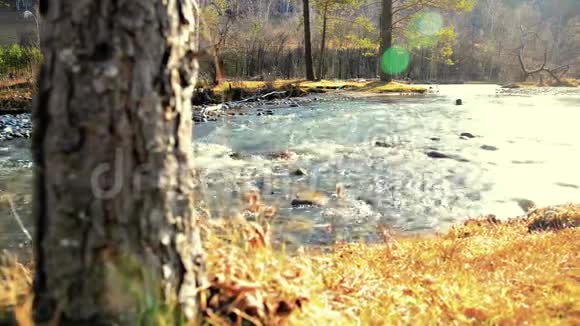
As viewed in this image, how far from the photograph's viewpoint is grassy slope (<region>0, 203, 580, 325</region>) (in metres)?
1.94

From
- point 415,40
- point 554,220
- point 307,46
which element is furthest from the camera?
point 415,40

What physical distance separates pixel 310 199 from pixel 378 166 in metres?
2.84

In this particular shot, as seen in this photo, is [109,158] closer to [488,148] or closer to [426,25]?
[488,148]

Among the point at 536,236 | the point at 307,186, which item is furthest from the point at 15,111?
the point at 536,236

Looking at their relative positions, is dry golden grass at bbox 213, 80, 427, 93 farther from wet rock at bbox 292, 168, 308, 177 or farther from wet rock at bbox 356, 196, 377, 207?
wet rock at bbox 356, 196, 377, 207

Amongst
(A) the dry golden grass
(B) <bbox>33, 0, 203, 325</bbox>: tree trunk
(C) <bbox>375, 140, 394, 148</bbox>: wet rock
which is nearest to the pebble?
(A) the dry golden grass

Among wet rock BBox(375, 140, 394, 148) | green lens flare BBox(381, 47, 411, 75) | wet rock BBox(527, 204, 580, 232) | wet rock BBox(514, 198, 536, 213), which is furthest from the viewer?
green lens flare BBox(381, 47, 411, 75)

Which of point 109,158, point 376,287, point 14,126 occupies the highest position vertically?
point 109,158

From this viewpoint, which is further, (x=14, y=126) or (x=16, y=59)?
(x=16, y=59)

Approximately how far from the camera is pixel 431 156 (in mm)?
10906

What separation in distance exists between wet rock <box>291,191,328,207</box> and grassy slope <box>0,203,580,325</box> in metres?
3.39

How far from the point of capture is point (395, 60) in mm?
32375

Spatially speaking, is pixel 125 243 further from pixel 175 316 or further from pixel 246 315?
pixel 246 315

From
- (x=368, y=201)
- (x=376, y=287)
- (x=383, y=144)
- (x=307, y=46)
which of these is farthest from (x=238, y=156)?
(x=307, y=46)
